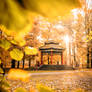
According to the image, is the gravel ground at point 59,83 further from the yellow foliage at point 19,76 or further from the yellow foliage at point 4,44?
the yellow foliage at point 4,44

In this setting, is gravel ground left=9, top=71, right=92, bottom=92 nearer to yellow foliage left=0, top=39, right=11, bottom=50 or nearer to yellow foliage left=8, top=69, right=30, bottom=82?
yellow foliage left=8, top=69, right=30, bottom=82

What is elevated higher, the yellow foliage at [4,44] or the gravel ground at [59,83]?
the yellow foliage at [4,44]

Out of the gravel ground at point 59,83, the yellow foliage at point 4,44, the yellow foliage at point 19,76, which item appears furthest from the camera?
the gravel ground at point 59,83

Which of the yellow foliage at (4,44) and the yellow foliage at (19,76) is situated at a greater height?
the yellow foliage at (4,44)

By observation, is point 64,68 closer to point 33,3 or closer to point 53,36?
point 53,36

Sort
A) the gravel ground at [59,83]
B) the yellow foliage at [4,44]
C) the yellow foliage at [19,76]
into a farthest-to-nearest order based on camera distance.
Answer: the gravel ground at [59,83] < the yellow foliage at [19,76] < the yellow foliage at [4,44]

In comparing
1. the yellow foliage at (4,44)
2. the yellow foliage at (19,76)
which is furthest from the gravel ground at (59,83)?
the yellow foliage at (4,44)

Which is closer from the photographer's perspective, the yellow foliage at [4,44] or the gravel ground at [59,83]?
the yellow foliage at [4,44]

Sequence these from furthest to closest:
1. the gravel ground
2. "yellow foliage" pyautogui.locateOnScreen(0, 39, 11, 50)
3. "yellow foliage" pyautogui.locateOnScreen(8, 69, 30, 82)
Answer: the gravel ground, "yellow foliage" pyautogui.locateOnScreen(8, 69, 30, 82), "yellow foliage" pyautogui.locateOnScreen(0, 39, 11, 50)

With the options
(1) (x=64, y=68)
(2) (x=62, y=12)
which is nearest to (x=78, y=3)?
(2) (x=62, y=12)

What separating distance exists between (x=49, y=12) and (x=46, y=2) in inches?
1.5

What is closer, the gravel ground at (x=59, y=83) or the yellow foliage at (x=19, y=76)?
the yellow foliage at (x=19, y=76)

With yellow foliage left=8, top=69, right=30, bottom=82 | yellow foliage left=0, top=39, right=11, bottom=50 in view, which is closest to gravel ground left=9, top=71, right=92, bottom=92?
yellow foliage left=8, top=69, right=30, bottom=82

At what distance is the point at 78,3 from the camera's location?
1.26ft
